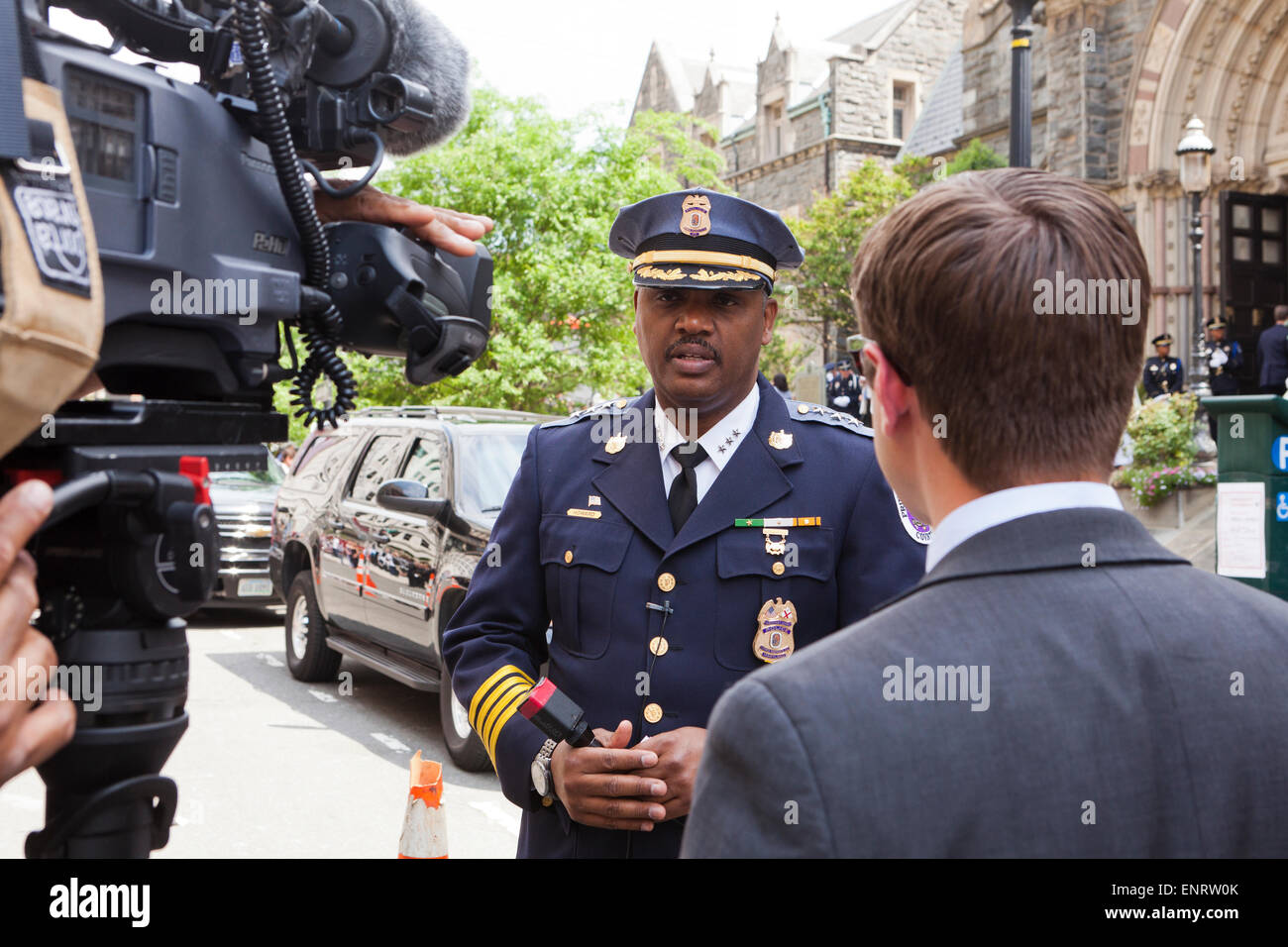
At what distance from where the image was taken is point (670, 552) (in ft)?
8.30

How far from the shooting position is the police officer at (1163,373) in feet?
50.4

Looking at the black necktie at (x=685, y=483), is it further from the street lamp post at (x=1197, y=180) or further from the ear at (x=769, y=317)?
the street lamp post at (x=1197, y=180)

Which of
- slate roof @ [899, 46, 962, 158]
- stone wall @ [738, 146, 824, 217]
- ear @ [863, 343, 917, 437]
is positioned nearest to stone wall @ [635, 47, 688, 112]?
stone wall @ [738, 146, 824, 217]

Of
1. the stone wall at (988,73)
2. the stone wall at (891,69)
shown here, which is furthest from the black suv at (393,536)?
the stone wall at (891,69)

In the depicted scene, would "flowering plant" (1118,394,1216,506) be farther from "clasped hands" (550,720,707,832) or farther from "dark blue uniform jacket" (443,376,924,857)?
"clasped hands" (550,720,707,832)

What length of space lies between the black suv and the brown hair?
449cm

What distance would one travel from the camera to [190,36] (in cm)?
170

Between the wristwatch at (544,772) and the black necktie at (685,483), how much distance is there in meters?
0.55

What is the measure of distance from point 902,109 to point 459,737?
35.8 m

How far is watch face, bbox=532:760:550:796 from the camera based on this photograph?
8.08 feet

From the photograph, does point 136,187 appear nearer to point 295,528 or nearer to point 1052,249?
point 1052,249

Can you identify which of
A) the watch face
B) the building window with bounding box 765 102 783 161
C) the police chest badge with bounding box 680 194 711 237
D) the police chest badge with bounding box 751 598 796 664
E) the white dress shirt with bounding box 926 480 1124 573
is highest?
the building window with bounding box 765 102 783 161

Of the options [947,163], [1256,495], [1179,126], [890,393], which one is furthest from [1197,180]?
[890,393]

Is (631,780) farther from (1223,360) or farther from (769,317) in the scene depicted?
(1223,360)
